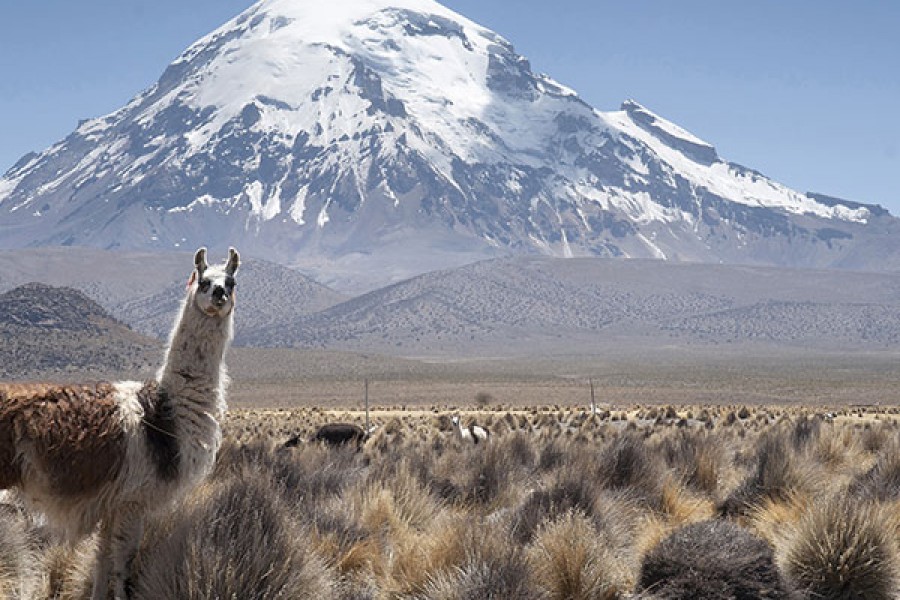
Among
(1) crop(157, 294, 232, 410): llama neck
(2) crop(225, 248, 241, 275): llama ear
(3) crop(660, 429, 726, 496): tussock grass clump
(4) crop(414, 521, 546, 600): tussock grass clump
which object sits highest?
(2) crop(225, 248, 241, 275): llama ear

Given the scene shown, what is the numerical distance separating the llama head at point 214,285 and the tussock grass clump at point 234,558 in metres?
1.44

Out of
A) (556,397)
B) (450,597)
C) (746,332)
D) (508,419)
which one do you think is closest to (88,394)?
(450,597)

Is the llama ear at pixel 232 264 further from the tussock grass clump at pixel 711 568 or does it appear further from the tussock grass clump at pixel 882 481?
the tussock grass clump at pixel 882 481

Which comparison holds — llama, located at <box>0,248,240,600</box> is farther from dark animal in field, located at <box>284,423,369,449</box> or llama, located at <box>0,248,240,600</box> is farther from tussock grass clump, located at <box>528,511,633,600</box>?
dark animal in field, located at <box>284,423,369,449</box>

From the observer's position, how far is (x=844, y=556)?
8.13m

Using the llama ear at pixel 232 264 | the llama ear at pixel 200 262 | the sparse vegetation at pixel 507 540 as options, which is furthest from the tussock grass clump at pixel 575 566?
the llama ear at pixel 200 262

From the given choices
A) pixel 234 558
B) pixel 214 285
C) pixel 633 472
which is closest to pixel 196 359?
pixel 214 285

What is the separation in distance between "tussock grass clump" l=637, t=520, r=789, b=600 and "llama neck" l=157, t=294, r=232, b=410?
354 centimetres

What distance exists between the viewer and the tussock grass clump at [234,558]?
6.77 metres

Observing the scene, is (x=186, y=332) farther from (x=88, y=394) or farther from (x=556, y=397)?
(x=556, y=397)

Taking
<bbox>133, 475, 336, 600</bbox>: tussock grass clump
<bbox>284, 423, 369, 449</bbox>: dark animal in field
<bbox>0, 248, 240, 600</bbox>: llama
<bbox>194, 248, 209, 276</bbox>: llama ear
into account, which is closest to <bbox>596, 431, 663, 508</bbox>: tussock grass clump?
<bbox>133, 475, 336, 600</bbox>: tussock grass clump

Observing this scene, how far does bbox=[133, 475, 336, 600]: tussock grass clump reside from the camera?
6.77 m

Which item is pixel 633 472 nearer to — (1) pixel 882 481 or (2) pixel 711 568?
(1) pixel 882 481

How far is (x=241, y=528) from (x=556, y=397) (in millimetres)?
59527
